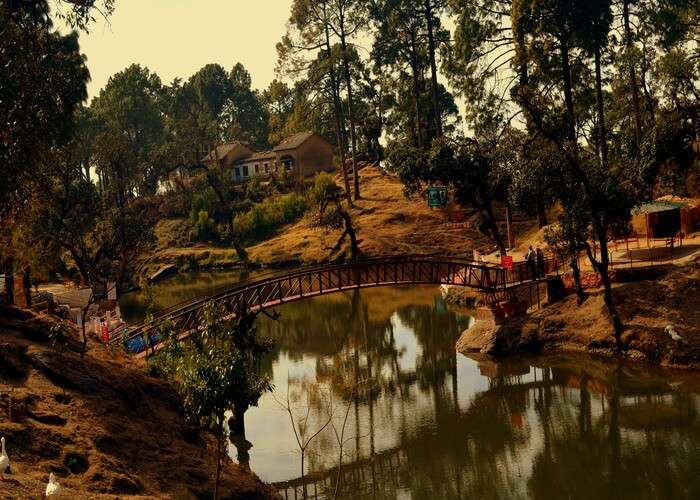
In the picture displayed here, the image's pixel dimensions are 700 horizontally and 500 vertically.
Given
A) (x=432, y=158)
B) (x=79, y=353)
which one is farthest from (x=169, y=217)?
(x=79, y=353)

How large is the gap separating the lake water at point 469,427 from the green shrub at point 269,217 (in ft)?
146

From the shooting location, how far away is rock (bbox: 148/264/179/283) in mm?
79000

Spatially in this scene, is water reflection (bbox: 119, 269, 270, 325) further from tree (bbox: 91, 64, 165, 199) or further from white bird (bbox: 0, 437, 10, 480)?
white bird (bbox: 0, 437, 10, 480)

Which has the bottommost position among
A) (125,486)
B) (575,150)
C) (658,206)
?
(125,486)

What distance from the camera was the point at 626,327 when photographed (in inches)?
1345

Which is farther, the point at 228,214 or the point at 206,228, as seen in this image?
the point at 206,228

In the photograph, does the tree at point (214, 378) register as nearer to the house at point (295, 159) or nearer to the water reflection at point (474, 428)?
the water reflection at point (474, 428)

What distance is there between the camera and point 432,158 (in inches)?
2036

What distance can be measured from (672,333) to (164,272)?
192 feet

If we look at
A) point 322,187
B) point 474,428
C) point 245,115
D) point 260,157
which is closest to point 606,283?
point 474,428

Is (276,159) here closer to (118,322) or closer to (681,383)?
(118,322)

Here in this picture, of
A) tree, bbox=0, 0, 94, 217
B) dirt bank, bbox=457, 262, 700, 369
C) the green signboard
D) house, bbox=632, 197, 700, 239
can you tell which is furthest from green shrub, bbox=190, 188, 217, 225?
tree, bbox=0, 0, 94, 217

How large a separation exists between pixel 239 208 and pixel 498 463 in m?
72.0

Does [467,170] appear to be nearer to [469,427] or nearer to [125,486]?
[469,427]
